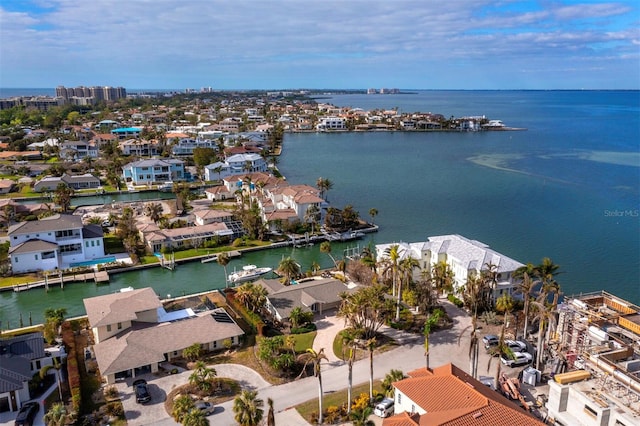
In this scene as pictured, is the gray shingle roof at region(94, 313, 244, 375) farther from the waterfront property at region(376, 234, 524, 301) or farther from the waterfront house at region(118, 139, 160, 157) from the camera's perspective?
the waterfront house at region(118, 139, 160, 157)

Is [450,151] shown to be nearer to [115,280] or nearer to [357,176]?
[357,176]

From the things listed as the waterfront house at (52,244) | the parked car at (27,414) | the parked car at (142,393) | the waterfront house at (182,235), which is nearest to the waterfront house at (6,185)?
the waterfront house at (52,244)

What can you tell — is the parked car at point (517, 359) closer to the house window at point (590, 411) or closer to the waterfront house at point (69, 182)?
the house window at point (590, 411)

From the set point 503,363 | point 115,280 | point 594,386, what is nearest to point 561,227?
point 503,363

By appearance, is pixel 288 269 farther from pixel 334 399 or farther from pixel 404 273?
pixel 334 399

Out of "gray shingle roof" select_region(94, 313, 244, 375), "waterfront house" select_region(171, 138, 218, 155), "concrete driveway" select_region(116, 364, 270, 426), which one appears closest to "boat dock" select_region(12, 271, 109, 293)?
"gray shingle roof" select_region(94, 313, 244, 375)

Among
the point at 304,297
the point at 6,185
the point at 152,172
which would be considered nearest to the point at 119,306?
the point at 304,297
